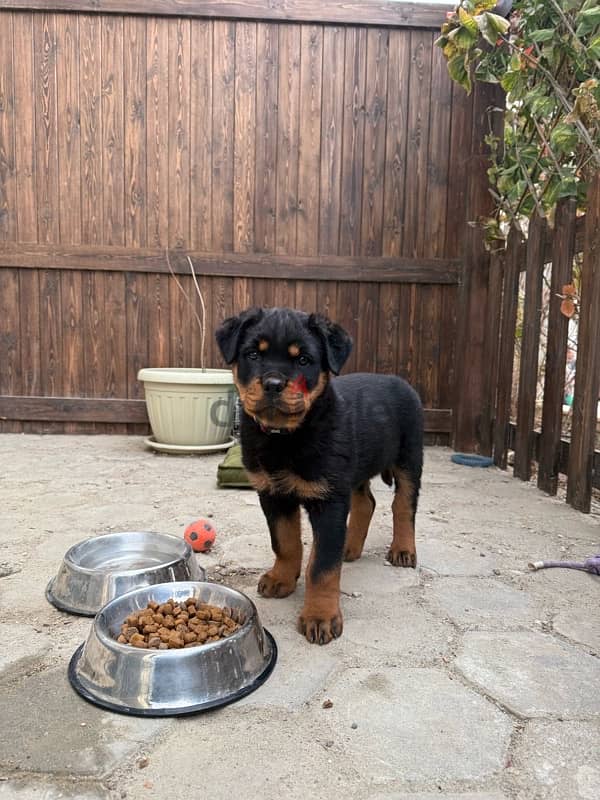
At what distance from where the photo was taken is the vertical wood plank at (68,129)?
5.19 m

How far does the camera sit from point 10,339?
5441 millimetres

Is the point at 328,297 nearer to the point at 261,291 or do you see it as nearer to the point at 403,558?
the point at 261,291

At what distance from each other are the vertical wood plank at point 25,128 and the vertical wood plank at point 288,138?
211 cm

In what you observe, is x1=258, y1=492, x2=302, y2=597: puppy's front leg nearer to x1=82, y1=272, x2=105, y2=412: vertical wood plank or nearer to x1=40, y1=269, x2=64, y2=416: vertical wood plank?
x1=82, y1=272, x2=105, y2=412: vertical wood plank

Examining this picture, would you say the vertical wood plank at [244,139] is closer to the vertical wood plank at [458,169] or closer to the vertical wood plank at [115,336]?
the vertical wood plank at [115,336]

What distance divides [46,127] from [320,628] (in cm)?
507

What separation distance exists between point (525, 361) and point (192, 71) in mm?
3667

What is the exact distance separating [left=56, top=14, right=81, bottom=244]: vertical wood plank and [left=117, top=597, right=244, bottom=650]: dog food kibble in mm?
4309

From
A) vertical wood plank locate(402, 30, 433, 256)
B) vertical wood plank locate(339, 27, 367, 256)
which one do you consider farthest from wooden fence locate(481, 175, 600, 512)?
vertical wood plank locate(339, 27, 367, 256)

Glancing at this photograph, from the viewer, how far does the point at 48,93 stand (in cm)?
527

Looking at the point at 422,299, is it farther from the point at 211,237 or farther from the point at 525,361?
the point at 211,237

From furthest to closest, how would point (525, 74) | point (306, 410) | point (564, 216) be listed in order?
point (525, 74)
point (564, 216)
point (306, 410)

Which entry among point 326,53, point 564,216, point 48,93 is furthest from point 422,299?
point 48,93

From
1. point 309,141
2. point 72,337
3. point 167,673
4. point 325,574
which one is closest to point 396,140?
point 309,141
